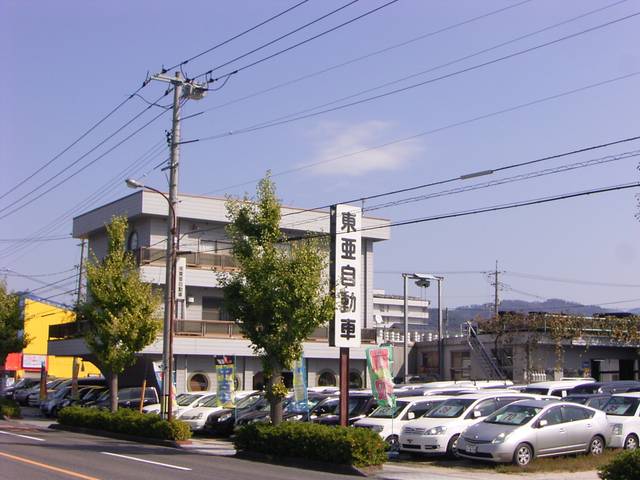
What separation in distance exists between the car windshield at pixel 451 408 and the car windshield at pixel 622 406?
154 inches

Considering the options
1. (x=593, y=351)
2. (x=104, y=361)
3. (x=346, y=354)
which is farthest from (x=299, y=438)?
(x=593, y=351)

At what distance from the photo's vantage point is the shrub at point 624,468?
14125mm

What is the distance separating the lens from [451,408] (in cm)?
2247

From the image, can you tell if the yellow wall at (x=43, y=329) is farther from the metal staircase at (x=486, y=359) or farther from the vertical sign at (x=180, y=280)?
the metal staircase at (x=486, y=359)

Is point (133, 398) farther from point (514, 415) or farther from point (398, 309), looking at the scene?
point (398, 309)

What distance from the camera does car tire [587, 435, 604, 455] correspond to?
2062 centimetres

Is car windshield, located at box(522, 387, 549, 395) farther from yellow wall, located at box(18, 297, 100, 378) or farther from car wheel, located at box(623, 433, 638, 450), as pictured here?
yellow wall, located at box(18, 297, 100, 378)

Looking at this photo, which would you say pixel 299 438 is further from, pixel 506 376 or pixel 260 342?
pixel 506 376

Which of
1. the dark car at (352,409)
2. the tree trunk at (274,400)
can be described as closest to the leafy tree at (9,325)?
the dark car at (352,409)

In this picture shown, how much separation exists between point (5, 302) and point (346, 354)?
26682 millimetres

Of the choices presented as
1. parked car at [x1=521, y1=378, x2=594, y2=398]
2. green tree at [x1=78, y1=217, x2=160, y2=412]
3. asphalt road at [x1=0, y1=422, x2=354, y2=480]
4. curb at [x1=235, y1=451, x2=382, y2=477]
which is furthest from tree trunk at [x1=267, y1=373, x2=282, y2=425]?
parked car at [x1=521, y1=378, x2=594, y2=398]

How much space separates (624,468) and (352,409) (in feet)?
44.8

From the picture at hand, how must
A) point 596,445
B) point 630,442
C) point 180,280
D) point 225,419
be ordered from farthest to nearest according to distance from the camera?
point 180,280 < point 225,419 < point 630,442 < point 596,445

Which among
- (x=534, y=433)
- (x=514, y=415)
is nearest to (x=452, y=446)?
(x=514, y=415)
